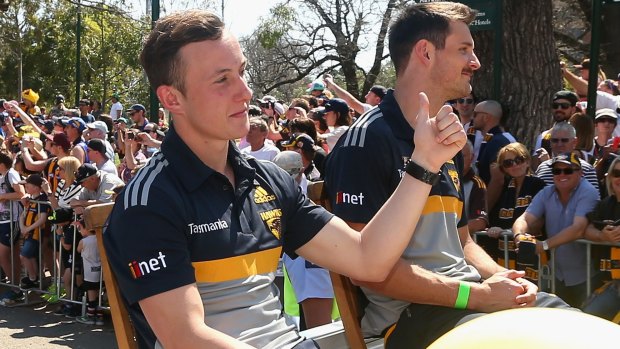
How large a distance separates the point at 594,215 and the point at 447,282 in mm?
2914

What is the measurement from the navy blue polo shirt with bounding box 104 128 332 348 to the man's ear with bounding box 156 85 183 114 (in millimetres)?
114

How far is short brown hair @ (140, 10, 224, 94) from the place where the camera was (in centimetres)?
251

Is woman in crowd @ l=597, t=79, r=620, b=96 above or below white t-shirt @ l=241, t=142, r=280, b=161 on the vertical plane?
above

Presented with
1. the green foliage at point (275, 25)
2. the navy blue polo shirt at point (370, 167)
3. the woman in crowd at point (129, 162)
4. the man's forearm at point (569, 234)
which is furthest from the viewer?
the green foliage at point (275, 25)

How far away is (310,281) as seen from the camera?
235 inches

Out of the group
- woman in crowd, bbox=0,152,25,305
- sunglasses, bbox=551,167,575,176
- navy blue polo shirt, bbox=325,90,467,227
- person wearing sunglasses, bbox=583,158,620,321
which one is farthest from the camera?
woman in crowd, bbox=0,152,25,305

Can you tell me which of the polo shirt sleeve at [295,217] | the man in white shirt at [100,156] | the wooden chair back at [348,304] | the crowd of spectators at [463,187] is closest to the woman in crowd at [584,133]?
the crowd of spectators at [463,187]

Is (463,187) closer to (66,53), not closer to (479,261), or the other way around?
(479,261)

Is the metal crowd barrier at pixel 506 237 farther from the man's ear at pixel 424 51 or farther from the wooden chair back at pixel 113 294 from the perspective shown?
the wooden chair back at pixel 113 294

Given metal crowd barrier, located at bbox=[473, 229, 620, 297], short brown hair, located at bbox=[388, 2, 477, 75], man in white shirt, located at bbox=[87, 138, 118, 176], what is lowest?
metal crowd barrier, located at bbox=[473, 229, 620, 297]

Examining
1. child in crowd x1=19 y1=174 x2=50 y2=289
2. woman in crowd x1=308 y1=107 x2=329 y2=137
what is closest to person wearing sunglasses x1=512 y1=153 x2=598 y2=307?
woman in crowd x1=308 y1=107 x2=329 y2=137

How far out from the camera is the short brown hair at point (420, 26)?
3.30 m

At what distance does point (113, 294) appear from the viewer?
8.29 ft

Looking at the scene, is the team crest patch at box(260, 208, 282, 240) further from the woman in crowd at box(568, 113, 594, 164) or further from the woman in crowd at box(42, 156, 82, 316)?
the woman in crowd at box(42, 156, 82, 316)
